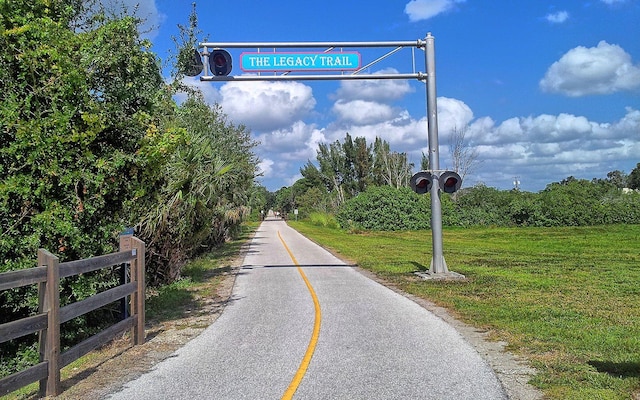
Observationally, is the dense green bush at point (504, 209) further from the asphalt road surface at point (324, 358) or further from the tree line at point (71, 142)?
the tree line at point (71, 142)

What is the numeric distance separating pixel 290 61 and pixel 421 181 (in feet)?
17.0

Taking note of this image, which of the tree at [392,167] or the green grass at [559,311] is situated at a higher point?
the tree at [392,167]

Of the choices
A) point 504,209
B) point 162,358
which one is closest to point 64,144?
point 162,358

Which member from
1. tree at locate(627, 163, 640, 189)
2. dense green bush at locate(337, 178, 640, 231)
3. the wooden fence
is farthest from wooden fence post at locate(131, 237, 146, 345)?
tree at locate(627, 163, 640, 189)

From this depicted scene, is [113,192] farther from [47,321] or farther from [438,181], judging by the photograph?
[438,181]

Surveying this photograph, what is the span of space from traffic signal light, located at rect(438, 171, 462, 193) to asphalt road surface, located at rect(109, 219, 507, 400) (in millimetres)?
4897

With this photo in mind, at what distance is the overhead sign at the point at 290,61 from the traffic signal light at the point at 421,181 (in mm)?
3974

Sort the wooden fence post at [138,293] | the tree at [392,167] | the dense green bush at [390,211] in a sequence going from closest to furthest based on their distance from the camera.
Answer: the wooden fence post at [138,293]
the dense green bush at [390,211]
the tree at [392,167]

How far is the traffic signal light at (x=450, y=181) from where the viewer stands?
1638 cm

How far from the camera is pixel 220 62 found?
15078 millimetres

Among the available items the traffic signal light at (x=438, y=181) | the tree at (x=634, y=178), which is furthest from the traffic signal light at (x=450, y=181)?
the tree at (x=634, y=178)

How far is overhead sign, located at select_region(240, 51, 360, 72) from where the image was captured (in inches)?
587

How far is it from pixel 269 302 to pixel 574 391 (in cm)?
807

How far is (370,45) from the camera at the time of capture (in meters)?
15.7
